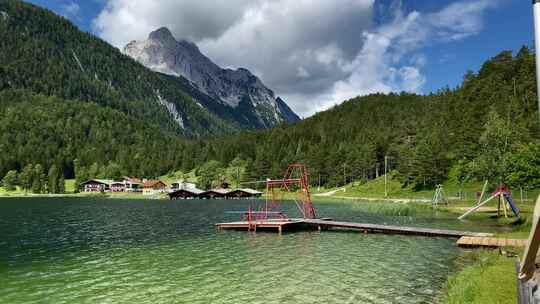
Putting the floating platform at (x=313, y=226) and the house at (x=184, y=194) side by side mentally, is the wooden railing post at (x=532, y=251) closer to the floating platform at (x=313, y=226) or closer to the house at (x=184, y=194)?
the floating platform at (x=313, y=226)

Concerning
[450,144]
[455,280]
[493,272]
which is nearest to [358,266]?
[455,280]

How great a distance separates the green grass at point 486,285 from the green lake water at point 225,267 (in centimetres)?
171

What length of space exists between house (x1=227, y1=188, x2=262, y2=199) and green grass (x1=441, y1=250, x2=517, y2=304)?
148118mm

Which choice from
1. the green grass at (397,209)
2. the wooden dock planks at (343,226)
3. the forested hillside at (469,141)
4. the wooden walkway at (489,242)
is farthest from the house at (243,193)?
the wooden walkway at (489,242)

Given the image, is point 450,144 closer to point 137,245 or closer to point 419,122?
point 419,122

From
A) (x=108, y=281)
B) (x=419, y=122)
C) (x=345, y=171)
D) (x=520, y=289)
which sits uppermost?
(x=419, y=122)

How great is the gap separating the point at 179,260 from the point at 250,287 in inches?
407

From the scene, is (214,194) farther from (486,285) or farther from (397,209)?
(486,285)

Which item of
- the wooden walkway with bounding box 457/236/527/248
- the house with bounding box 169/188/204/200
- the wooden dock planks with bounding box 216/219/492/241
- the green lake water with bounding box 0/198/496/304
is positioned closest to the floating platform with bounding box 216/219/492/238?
the wooden dock planks with bounding box 216/219/492/241

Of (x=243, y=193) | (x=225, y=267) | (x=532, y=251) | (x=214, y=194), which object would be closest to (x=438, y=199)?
(x=225, y=267)

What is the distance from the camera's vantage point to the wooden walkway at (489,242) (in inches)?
1209

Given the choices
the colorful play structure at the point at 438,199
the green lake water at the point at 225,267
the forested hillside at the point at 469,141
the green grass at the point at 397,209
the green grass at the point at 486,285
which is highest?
the forested hillside at the point at 469,141

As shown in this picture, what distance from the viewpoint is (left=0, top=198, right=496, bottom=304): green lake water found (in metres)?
22.6

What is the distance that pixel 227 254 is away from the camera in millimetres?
35062
